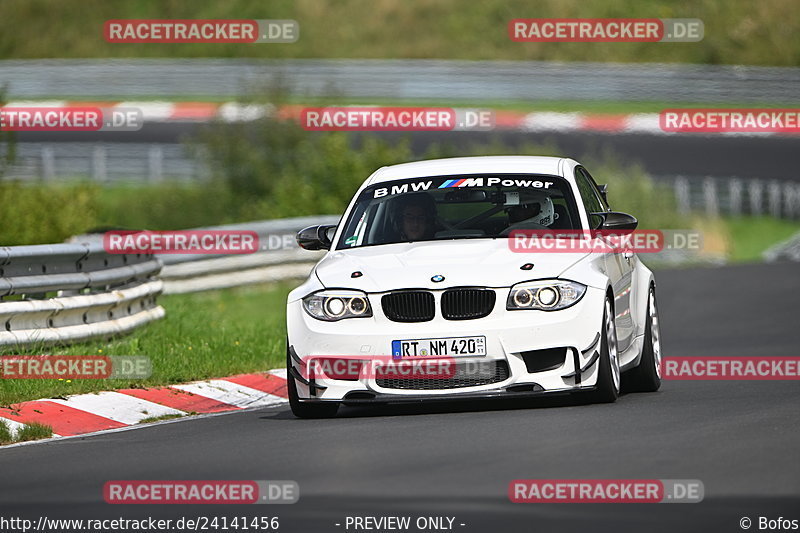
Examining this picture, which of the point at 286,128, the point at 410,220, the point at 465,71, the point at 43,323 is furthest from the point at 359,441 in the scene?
the point at 465,71

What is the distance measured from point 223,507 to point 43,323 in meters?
5.76

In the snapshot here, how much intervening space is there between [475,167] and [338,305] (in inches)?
72.5

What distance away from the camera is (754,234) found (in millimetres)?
27422

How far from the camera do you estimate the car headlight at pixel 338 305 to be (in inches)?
407

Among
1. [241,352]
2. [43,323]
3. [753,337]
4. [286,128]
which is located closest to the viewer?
[43,323]

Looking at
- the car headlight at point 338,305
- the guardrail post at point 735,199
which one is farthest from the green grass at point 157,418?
the guardrail post at point 735,199

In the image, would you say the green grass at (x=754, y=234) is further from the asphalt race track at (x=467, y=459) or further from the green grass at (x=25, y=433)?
the green grass at (x=25, y=433)

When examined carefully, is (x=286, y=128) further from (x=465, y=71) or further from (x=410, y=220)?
(x=410, y=220)

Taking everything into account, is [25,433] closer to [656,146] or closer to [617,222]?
[617,222]

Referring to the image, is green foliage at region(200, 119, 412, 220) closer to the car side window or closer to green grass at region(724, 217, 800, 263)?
green grass at region(724, 217, 800, 263)

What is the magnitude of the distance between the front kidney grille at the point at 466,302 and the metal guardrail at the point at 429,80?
2590cm

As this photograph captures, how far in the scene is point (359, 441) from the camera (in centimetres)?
916

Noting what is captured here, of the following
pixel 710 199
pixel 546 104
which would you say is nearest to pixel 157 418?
pixel 710 199

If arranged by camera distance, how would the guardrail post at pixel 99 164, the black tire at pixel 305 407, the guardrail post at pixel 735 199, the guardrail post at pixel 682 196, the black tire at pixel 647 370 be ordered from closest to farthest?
1. the black tire at pixel 305 407
2. the black tire at pixel 647 370
3. the guardrail post at pixel 682 196
4. the guardrail post at pixel 735 199
5. the guardrail post at pixel 99 164
